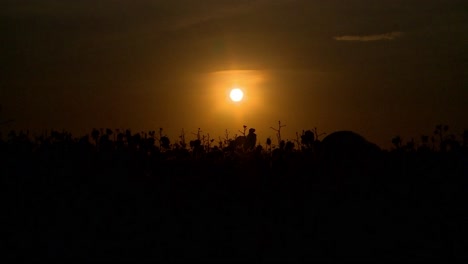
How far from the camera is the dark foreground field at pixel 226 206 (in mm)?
10133

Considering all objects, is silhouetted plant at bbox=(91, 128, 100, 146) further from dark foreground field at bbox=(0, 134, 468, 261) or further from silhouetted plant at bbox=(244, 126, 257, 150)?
silhouetted plant at bbox=(244, 126, 257, 150)

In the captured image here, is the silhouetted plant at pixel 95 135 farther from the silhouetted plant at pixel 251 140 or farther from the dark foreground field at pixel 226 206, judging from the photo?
Result: the silhouetted plant at pixel 251 140

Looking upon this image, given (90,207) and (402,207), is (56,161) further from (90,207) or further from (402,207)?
(402,207)

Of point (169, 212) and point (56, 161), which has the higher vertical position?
point (56, 161)

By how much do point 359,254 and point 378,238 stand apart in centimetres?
94

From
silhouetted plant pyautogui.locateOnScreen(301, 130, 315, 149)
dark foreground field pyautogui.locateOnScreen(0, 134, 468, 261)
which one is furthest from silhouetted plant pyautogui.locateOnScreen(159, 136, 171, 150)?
silhouetted plant pyautogui.locateOnScreen(301, 130, 315, 149)

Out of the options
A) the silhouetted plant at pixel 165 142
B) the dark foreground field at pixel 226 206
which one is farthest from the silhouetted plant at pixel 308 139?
the silhouetted plant at pixel 165 142

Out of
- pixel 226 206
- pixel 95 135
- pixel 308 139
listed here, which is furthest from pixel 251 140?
pixel 226 206

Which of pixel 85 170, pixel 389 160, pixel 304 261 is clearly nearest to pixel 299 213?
pixel 304 261

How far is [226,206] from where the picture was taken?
1240 centimetres

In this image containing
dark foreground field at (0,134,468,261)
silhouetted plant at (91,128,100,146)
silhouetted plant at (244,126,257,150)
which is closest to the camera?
dark foreground field at (0,134,468,261)

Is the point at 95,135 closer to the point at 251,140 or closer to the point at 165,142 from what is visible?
the point at 165,142

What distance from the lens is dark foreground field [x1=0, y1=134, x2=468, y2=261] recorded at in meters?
10.1

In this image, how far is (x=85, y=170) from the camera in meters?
13.6
